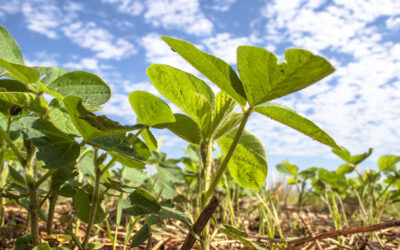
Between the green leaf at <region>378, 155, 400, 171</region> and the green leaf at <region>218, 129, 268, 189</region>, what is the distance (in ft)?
5.57

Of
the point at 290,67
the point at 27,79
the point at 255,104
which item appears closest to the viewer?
the point at 290,67

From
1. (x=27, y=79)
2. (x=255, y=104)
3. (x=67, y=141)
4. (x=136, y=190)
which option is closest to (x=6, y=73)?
(x=27, y=79)

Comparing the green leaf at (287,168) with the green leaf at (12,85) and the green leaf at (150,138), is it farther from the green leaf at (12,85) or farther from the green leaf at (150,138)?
the green leaf at (12,85)

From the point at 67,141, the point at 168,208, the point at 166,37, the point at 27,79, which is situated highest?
the point at 166,37

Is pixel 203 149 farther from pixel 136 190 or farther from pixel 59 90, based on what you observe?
pixel 59 90

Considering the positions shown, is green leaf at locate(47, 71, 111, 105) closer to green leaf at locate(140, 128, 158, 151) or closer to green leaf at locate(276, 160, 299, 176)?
green leaf at locate(140, 128, 158, 151)

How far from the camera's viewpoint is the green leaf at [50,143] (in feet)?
2.51

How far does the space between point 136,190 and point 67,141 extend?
219 mm

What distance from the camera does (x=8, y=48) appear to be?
0.88 metres

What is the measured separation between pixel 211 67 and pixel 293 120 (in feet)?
0.74

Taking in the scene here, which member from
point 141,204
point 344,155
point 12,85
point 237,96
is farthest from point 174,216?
point 344,155

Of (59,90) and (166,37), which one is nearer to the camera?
(166,37)

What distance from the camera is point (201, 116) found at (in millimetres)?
852

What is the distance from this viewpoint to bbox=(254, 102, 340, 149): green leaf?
72 cm
